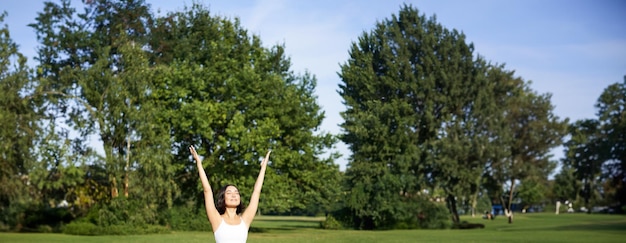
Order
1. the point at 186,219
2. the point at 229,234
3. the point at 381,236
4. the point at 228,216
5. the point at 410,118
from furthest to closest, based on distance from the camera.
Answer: the point at 410,118 → the point at 186,219 → the point at 381,236 → the point at 228,216 → the point at 229,234

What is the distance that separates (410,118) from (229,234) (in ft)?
165

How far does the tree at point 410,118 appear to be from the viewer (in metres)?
55.6

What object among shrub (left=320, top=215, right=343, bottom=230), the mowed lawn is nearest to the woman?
the mowed lawn

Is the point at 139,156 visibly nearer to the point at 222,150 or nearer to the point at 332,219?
the point at 222,150

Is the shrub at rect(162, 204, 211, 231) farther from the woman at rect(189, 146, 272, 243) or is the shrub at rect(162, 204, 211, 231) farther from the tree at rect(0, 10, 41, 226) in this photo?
the woman at rect(189, 146, 272, 243)

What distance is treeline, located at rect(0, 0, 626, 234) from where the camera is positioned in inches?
1577

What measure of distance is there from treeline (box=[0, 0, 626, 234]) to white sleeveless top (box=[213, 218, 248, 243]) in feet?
110

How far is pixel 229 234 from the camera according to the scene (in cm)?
639

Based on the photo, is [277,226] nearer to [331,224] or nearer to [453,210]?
[331,224]

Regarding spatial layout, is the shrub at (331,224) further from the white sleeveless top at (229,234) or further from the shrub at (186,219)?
the white sleeveless top at (229,234)

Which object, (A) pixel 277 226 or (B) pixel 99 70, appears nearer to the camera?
(B) pixel 99 70

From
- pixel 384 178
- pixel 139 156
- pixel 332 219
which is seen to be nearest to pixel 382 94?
pixel 384 178

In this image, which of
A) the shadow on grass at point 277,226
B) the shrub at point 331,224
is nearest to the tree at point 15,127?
the shadow on grass at point 277,226

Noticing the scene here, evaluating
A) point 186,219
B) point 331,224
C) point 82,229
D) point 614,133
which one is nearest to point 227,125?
point 186,219
